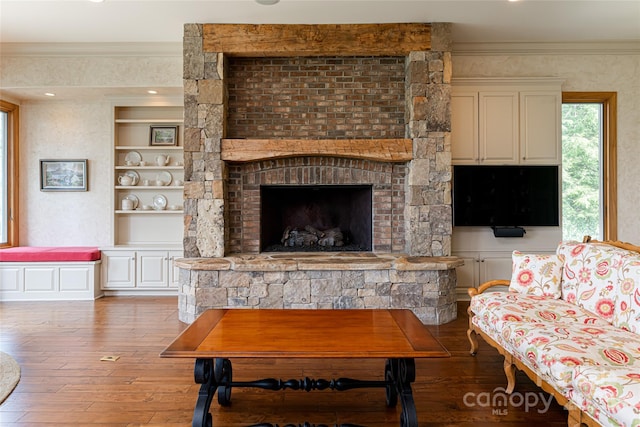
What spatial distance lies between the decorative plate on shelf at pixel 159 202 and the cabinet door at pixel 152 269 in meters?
0.59

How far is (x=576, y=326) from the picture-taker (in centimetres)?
203

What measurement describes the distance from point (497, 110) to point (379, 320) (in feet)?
9.92

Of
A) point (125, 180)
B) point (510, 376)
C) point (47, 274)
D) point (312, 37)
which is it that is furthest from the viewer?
point (125, 180)

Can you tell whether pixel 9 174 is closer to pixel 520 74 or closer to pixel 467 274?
pixel 467 274

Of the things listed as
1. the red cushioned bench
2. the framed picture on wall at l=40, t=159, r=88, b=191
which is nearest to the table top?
the red cushioned bench

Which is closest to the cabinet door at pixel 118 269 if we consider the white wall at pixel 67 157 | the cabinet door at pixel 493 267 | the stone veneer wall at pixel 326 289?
the white wall at pixel 67 157

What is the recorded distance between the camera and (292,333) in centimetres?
188

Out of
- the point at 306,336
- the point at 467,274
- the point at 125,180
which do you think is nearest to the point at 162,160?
the point at 125,180

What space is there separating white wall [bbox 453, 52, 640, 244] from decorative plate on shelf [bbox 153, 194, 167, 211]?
3.80 meters

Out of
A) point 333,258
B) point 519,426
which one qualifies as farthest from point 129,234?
point 519,426

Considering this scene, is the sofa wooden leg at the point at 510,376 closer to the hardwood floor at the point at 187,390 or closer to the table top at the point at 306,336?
the hardwood floor at the point at 187,390

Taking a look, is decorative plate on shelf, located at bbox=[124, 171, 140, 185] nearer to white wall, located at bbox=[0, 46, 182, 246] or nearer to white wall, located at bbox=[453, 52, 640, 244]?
white wall, located at bbox=[0, 46, 182, 246]

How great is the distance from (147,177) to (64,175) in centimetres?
103

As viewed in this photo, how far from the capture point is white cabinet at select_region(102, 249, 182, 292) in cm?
439
